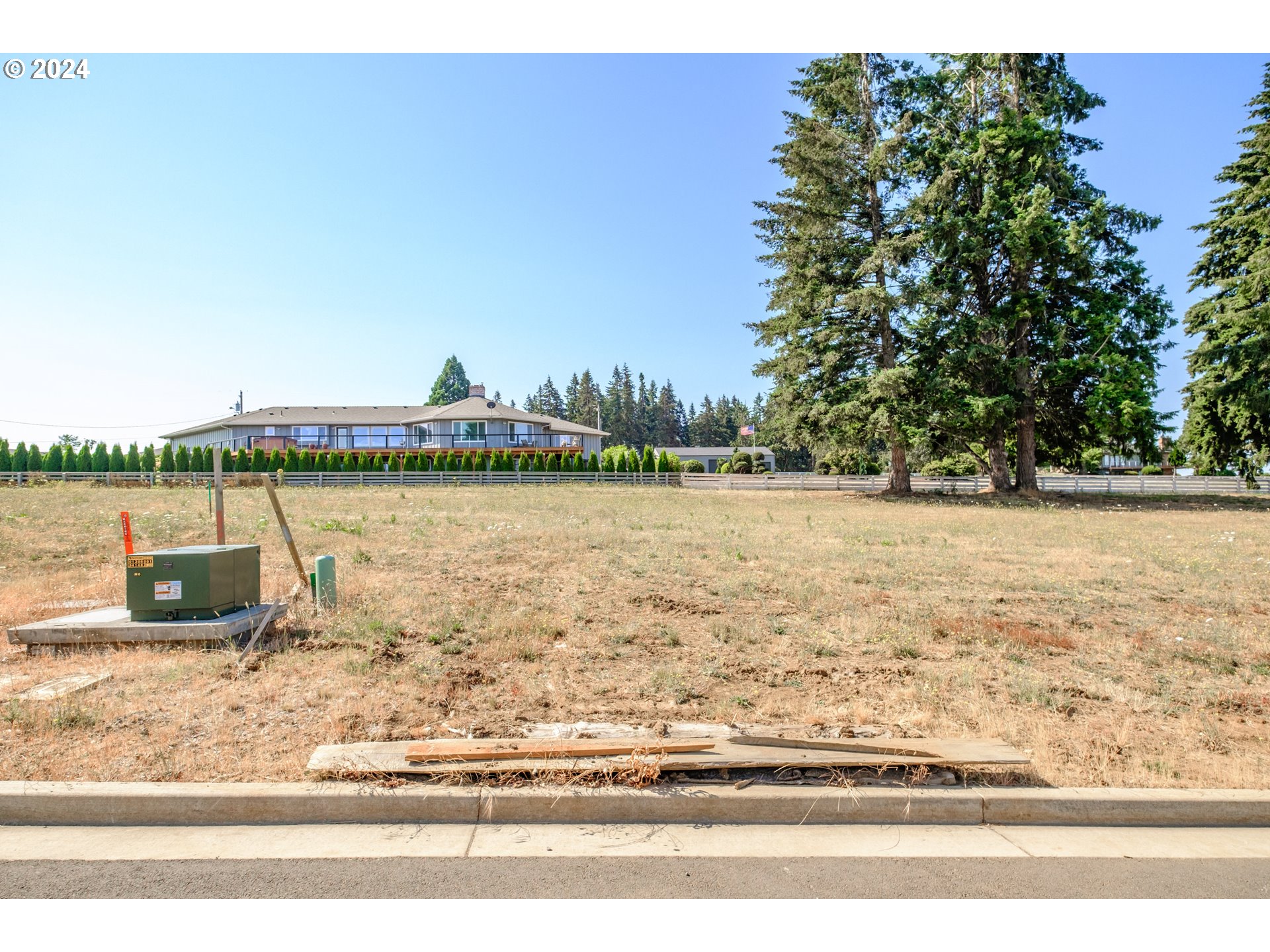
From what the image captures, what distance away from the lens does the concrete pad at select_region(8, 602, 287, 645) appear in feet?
22.2

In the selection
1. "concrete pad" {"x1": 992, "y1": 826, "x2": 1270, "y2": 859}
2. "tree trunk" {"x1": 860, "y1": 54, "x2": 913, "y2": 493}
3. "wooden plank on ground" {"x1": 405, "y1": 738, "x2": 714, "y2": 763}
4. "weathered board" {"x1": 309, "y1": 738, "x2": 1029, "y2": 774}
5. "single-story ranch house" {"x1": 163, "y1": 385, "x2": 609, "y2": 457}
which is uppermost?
"tree trunk" {"x1": 860, "y1": 54, "x2": 913, "y2": 493}

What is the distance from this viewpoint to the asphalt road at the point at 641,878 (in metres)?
3.20

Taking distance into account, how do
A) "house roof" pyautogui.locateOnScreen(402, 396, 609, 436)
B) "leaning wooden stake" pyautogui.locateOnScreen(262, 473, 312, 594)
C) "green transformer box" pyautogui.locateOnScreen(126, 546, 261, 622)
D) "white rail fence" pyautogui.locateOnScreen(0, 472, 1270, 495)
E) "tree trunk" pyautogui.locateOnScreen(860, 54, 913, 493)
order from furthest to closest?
"house roof" pyautogui.locateOnScreen(402, 396, 609, 436) → "white rail fence" pyautogui.locateOnScreen(0, 472, 1270, 495) → "tree trunk" pyautogui.locateOnScreen(860, 54, 913, 493) → "leaning wooden stake" pyautogui.locateOnScreen(262, 473, 312, 594) → "green transformer box" pyautogui.locateOnScreen(126, 546, 261, 622)

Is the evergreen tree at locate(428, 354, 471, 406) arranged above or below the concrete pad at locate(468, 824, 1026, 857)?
above

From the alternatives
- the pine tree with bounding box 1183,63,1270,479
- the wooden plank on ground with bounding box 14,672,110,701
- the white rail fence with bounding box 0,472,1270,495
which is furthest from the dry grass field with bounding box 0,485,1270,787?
the white rail fence with bounding box 0,472,1270,495

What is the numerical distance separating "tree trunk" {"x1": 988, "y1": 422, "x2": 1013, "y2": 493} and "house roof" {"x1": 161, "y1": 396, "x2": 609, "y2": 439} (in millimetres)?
35981

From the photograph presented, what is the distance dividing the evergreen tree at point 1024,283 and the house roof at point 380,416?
3577 cm

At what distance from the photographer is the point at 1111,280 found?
30547 mm

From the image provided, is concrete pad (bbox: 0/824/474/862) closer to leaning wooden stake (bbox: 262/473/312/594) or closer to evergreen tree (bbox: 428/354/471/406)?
leaning wooden stake (bbox: 262/473/312/594)

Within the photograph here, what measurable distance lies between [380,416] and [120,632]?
190 feet

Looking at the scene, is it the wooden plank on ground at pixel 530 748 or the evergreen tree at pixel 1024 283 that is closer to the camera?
the wooden plank on ground at pixel 530 748

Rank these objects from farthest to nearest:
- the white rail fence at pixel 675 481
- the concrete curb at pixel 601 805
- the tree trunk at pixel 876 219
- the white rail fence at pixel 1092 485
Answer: the white rail fence at pixel 675 481 < the white rail fence at pixel 1092 485 < the tree trunk at pixel 876 219 < the concrete curb at pixel 601 805

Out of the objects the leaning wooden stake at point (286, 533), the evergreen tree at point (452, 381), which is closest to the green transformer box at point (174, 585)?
the leaning wooden stake at point (286, 533)

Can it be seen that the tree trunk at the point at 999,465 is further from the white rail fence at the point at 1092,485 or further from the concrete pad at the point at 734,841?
the concrete pad at the point at 734,841
